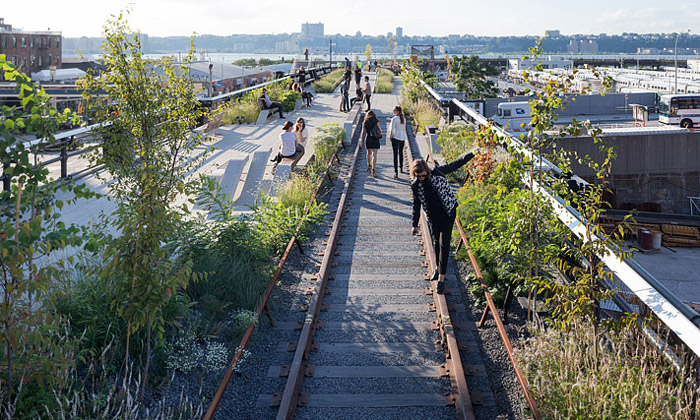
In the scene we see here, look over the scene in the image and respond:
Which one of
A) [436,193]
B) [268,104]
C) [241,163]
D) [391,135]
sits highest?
[268,104]

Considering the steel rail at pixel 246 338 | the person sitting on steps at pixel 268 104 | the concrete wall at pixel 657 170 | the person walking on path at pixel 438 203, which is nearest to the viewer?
the steel rail at pixel 246 338

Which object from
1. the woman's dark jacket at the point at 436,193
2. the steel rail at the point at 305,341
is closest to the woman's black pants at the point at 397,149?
the steel rail at the point at 305,341

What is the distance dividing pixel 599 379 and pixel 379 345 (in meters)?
2.42

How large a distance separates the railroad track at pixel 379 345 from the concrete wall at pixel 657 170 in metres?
31.4

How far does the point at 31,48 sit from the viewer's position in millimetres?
94000

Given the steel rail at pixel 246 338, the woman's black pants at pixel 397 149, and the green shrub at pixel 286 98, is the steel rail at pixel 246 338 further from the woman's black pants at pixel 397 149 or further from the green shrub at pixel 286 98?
the green shrub at pixel 286 98

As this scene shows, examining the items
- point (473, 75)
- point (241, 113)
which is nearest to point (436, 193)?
point (241, 113)

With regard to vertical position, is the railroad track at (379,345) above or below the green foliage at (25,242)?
below

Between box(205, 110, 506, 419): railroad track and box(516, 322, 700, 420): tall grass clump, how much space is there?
1.87ft

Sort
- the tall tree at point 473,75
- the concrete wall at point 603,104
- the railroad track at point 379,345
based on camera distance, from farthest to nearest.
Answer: the tall tree at point 473,75
the concrete wall at point 603,104
the railroad track at point 379,345

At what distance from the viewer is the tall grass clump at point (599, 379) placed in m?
4.57

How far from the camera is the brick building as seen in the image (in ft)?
286

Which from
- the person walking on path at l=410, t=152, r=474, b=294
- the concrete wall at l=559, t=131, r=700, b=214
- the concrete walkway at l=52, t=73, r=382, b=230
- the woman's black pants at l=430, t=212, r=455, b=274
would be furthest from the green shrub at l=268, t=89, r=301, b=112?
the woman's black pants at l=430, t=212, r=455, b=274

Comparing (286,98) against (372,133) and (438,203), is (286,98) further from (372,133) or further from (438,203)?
(438,203)
